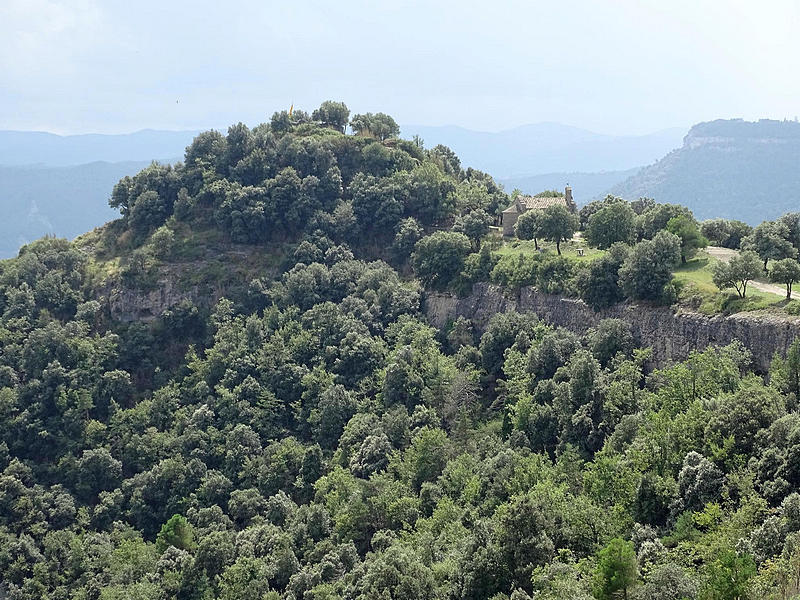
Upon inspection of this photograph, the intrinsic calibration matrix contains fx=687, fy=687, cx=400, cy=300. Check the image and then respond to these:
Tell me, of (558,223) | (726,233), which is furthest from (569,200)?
(726,233)

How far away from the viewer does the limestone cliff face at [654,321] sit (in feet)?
129

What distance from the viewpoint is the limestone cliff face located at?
3919 cm

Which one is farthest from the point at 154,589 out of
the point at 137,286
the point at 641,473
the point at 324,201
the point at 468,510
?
the point at 324,201

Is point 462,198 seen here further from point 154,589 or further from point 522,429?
point 154,589

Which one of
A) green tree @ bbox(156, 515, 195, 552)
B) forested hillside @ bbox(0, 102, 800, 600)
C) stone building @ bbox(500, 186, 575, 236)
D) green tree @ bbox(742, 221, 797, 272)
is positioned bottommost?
green tree @ bbox(156, 515, 195, 552)

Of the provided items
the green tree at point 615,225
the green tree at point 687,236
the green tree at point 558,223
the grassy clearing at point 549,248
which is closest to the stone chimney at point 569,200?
the grassy clearing at point 549,248

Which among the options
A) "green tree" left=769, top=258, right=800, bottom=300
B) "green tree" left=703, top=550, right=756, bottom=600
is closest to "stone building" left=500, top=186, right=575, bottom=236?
"green tree" left=769, top=258, right=800, bottom=300

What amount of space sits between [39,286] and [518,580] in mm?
59320

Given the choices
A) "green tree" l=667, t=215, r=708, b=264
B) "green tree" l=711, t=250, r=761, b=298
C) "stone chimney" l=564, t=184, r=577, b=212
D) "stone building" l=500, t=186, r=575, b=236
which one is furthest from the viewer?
"stone chimney" l=564, t=184, r=577, b=212

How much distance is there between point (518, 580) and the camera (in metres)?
30.9

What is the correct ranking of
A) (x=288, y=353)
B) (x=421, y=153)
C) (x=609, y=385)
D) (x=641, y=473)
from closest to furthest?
(x=641, y=473) < (x=609, y=385) < (x=288, y=353) < (x=421, y=153)

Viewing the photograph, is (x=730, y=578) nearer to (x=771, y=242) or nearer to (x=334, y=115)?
(x=771, y=242)

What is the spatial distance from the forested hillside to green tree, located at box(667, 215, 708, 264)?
16 centimetres

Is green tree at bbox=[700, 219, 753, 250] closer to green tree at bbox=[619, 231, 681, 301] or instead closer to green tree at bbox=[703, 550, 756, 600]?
green tree at bbox=[619, 231, 681, 301]
